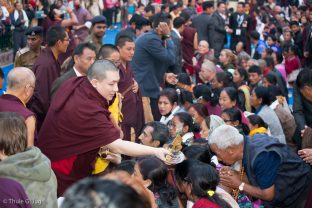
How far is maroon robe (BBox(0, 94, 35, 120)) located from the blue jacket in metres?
3.00

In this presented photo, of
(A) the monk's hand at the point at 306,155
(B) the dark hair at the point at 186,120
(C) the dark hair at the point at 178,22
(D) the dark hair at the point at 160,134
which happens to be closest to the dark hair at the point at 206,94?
(B) the dark hair at the point at 186,120

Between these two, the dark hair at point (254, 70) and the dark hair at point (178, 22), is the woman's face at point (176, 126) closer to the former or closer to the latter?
the dark hair at point (254, 70)

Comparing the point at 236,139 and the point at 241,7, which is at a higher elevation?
the point at 236,139

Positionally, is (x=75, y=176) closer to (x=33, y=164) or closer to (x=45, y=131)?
(x=45, y=131)

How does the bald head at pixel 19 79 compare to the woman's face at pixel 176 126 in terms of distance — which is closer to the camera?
the bald head at pixel 19 79

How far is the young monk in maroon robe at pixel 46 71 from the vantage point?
205 inches

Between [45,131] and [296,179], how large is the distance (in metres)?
1.83

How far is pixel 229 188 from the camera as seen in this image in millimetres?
4082

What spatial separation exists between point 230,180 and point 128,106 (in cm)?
201

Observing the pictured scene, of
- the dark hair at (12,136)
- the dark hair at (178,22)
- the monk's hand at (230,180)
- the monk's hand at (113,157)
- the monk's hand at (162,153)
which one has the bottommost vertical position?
the dark hair at (178,22)

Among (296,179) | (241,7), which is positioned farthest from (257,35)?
(296,179)

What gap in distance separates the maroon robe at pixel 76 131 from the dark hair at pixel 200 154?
1.97ft

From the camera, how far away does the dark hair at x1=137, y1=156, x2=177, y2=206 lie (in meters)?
3.61

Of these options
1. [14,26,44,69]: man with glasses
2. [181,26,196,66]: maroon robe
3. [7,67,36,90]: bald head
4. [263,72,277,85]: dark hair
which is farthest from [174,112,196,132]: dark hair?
[181,26,196,66]: maroon robe
